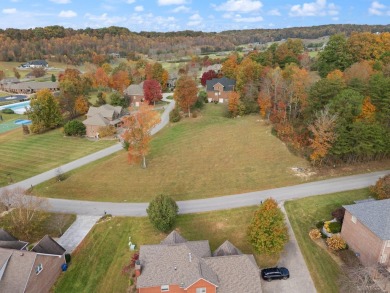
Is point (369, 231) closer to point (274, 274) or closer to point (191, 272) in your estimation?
point (274, 274)

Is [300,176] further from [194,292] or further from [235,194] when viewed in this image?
[194,292]

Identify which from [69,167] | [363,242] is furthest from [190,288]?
[69,167]

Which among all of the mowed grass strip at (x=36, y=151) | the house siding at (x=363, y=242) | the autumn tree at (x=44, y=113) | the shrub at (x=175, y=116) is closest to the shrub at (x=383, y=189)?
the house siding at (x=363, y=242)

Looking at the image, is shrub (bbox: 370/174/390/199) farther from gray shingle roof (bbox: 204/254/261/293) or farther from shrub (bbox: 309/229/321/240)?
gray shingle roof (bbox: 204/254/261/293)

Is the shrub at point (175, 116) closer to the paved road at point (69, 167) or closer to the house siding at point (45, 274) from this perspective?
the paved road at point (69, 167)

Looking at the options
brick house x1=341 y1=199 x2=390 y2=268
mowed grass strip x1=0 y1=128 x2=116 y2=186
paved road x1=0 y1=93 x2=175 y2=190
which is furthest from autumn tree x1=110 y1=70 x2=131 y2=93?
brick house x1=341 y1=199 x2=390 y2=268

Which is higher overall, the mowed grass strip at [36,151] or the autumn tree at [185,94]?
the autumn tree at [185,94]

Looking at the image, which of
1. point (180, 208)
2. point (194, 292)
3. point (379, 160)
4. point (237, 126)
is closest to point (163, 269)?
point (194, 292)
